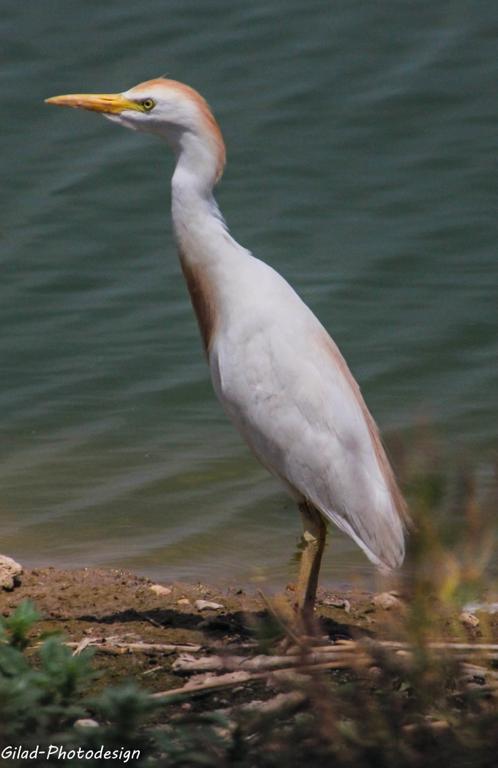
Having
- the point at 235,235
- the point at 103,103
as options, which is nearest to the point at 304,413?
the point at 103,103

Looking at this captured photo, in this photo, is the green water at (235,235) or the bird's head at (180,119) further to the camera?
the green water at (235,235)

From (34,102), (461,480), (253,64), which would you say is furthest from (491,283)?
(461,480)

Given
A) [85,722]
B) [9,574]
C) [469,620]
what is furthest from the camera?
[9,574]

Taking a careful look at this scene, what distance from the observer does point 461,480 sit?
3361mm

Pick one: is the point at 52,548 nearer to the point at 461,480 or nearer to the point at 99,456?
the point at 99,456

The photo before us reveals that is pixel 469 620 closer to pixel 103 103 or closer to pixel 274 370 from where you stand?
pixel 274 370

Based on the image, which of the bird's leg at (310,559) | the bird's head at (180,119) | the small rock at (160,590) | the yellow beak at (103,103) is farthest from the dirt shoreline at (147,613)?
the yellow beak at (103,103)

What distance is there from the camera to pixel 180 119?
5219 millimetres

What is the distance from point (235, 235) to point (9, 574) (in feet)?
14.1

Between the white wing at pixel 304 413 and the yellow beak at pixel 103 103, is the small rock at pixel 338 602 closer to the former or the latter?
the white wing at pixel 304 413

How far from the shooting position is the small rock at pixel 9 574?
5102 millimetres

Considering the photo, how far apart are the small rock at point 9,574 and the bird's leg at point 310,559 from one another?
1.05 metres

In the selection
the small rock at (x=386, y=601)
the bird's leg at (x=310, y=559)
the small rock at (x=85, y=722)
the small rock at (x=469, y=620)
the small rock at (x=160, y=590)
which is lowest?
the small rock at (x=386, y=601)

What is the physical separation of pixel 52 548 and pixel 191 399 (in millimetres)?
1794
